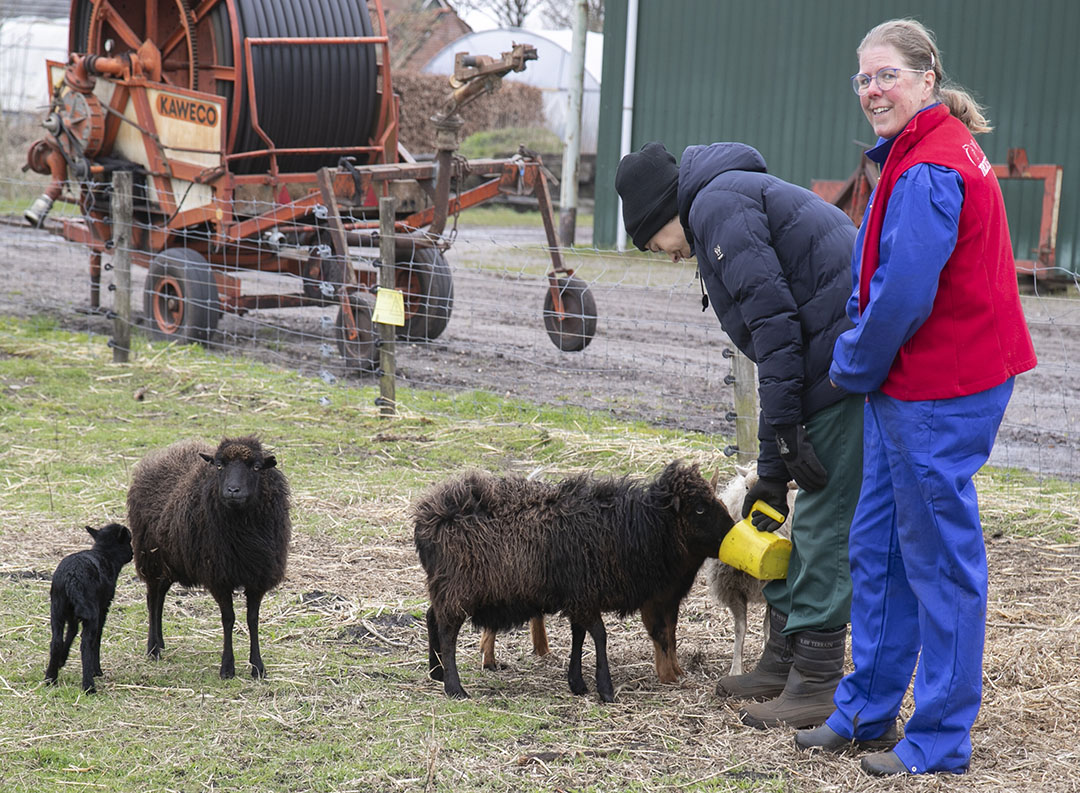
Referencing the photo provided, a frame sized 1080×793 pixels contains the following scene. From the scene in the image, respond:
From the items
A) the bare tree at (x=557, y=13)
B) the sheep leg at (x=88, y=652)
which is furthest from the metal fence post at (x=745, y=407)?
the bare tree at (x=557, y=13)

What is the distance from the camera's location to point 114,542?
4.75 m

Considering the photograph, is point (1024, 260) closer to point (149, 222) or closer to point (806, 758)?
point (149, 222)

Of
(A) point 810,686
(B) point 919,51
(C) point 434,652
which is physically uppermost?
(B) point 919,51

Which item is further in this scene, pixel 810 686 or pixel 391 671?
pixel 391 671

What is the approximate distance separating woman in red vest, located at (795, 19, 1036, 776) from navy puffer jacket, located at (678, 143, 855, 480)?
27cm

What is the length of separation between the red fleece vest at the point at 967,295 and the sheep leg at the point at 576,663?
1.80 metres

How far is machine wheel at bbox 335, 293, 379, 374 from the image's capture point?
10930 mm

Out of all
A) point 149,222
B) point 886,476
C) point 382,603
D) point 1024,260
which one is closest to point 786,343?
point 886,476

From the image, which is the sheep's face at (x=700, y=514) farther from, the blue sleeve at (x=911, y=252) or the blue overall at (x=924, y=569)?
the blue sleeve at (x=911, y=252)

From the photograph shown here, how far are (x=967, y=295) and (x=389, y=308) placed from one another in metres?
6.03

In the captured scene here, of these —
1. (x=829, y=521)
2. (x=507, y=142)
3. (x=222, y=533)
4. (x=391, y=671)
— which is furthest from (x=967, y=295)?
(x=507, y=142)

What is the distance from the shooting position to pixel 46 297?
48.9 ft

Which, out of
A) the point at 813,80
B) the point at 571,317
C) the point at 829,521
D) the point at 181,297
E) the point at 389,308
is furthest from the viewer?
the point at 813,80

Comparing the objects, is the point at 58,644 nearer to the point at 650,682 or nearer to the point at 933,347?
the point at 650,682
